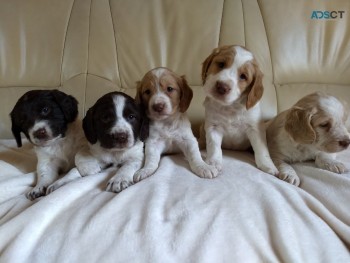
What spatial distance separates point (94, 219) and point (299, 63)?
7.96 ft

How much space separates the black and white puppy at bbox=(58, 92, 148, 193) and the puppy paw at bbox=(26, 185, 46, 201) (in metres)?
0.27

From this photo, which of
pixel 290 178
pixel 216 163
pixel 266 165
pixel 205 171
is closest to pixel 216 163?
pixel 216 163

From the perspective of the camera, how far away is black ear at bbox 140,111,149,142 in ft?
7.16

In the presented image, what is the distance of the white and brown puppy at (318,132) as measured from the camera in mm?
1939

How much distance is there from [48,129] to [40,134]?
6 centimetres

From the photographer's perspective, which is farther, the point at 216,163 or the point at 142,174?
the point at 216,163

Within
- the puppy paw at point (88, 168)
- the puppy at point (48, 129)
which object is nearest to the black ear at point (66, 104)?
the puppy at point (48, 129)

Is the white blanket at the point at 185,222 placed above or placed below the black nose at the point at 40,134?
below

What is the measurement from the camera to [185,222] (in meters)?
1.44

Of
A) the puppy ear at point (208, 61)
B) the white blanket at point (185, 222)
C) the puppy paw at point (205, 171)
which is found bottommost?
the puppy paw at point (205, 171)

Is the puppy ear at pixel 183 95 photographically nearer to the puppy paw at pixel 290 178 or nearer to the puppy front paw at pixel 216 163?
the puppy front paw at pixel 216 163

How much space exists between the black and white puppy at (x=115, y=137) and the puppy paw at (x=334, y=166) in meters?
1.21

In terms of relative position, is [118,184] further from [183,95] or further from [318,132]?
[318,132]

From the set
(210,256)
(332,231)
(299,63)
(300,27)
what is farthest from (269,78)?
(210,256)
